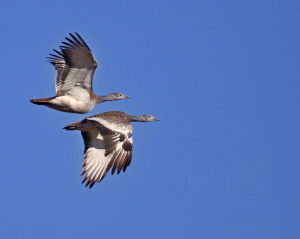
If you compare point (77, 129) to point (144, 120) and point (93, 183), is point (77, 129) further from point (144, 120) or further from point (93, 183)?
point (144, 120)

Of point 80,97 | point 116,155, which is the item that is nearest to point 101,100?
point 80,97

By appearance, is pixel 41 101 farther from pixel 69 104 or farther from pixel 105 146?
pixel 105 146

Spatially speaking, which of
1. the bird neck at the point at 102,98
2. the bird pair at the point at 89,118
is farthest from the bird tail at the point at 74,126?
the bird neck at the point at 102,98

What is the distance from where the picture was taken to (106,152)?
22.5 meters

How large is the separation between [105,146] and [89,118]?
39.2 inches

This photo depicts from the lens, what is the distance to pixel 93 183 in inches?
872

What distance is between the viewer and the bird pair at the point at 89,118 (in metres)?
22.1

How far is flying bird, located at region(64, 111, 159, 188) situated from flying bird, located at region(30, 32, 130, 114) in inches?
36.6

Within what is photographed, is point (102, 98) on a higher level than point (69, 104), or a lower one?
higher

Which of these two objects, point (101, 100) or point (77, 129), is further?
point (101, 100)

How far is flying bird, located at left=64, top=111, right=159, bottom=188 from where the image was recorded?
22031 mm

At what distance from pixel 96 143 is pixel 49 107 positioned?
178cm

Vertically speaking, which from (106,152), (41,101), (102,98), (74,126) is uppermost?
(102,98)

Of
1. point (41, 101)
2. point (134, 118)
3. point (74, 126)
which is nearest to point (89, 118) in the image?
point (74, 126)
